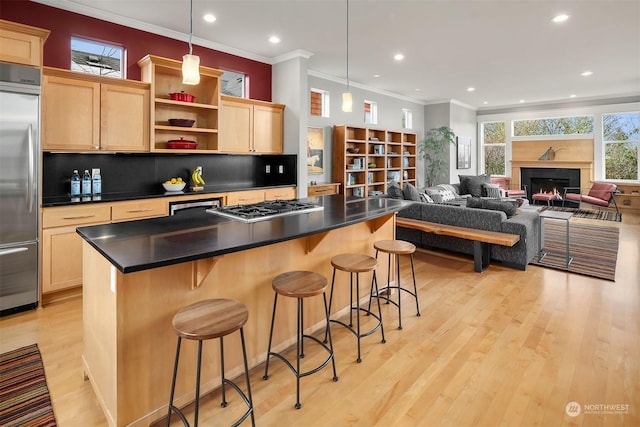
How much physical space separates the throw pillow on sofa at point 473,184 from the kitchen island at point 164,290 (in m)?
6.89

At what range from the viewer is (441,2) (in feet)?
12.6

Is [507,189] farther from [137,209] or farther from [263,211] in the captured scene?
[137,209]

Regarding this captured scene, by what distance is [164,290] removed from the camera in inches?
73.0

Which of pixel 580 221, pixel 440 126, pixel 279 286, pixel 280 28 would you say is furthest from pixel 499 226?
pixel 440 126

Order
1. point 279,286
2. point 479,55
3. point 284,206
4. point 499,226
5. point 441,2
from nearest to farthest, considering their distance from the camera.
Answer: point 279,286 < point 284,206 < point 441,2 < point 499,226 < point 479,55

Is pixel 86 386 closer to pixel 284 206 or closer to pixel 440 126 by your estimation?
pixel 284 206

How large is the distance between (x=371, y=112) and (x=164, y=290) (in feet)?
24.1

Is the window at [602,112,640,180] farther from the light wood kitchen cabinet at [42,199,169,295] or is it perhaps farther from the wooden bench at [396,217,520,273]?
the light wood kitchen cabinet at [42,199,169,295]

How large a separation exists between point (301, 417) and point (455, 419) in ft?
2.70

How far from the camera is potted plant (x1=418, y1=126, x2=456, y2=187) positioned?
9391 mm

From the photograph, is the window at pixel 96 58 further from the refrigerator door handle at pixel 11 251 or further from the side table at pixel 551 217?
the side table at pixel 551 217

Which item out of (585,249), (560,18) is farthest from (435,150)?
(560,18)

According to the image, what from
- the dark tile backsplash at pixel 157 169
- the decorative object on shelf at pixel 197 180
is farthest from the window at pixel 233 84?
the decorative object on shelf at pixel 197 180

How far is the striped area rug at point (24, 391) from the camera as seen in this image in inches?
73.9
